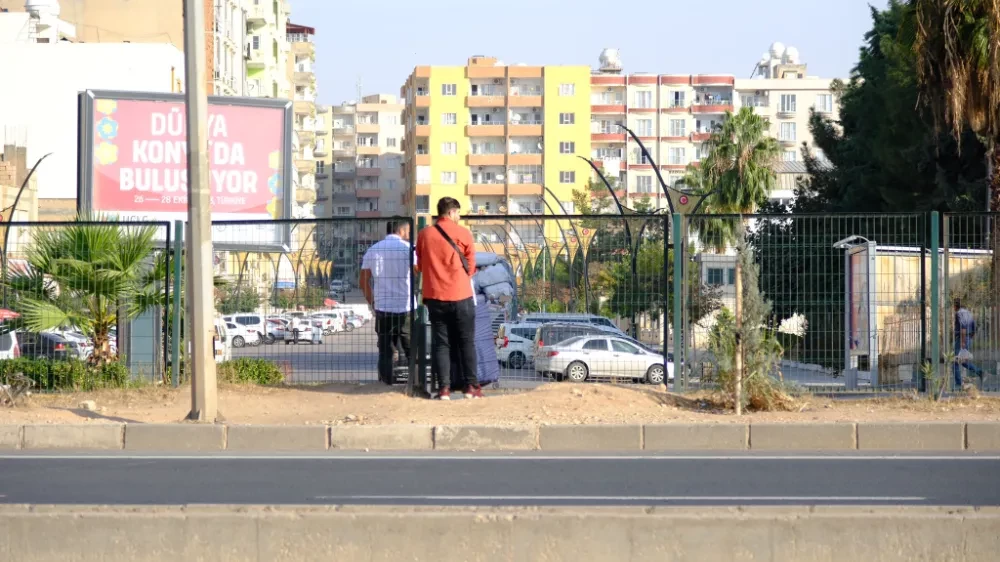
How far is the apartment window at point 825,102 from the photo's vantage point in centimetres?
11231

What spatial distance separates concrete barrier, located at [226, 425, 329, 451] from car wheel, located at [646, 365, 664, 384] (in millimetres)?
3719

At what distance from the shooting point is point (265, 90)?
7638cm

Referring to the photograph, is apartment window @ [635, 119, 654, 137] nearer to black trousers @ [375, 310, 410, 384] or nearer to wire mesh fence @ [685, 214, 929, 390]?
wire mesh fence @ [685, 214, 929, 390]

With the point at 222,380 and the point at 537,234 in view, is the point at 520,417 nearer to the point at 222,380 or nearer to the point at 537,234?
the point at 537,234

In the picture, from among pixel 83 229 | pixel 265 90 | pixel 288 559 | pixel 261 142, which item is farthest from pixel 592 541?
pixel 265 90

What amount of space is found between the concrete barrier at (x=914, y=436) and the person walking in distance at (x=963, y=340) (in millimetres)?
2261

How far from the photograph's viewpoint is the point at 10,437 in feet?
32.8

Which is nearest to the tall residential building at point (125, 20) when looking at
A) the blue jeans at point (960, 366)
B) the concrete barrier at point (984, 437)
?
the blue jeans at point (960, 366)

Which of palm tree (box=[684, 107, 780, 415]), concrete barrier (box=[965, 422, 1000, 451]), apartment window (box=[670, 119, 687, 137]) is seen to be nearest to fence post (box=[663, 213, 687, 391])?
concrete barrier (box=[965, 422, 1000, 451])

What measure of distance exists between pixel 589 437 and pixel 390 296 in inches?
126

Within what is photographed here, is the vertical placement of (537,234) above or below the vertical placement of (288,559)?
above

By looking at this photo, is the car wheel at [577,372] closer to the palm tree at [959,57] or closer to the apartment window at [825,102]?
the palm tree at [959,57]

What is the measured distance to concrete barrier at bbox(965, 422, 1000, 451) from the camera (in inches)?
387

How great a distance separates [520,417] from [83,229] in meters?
5.51
